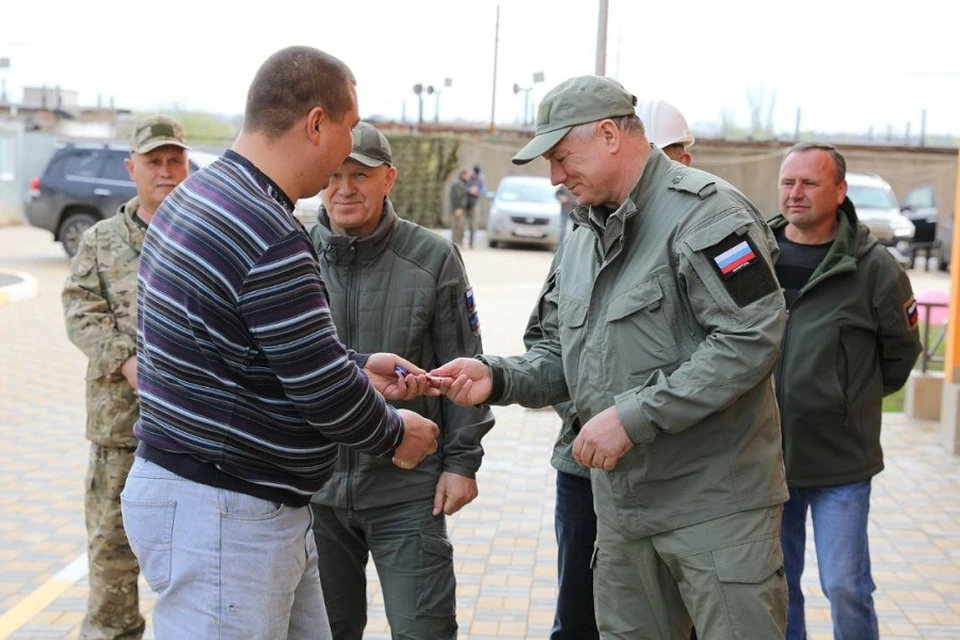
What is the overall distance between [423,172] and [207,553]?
3179 cm

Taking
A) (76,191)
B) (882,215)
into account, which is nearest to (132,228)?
(76,191)

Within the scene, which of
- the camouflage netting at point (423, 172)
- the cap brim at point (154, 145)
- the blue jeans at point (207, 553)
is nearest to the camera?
the blue jeans at point (207, 553)

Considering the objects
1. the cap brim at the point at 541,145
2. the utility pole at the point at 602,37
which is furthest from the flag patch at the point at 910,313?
the utility pole at the point at 602,37

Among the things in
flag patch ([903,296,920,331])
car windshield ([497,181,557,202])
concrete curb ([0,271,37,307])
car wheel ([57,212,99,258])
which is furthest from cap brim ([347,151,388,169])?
car windshield ([497,181,557,202])

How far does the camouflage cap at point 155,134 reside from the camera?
15.6 feet

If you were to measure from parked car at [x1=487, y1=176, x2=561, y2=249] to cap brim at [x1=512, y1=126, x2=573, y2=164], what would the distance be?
24654mm

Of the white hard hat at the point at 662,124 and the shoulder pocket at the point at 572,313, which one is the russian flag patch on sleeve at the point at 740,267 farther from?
the white hard hat at the point at 662,124

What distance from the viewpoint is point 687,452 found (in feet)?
10.4

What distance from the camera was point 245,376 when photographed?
2662 mm

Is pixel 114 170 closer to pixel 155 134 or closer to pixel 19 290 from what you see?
pixel 19 290

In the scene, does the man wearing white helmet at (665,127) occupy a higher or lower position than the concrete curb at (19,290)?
higher

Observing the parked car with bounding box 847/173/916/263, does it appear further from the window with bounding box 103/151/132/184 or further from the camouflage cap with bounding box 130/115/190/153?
the camouflage cap with bounding box 130/115/190/153

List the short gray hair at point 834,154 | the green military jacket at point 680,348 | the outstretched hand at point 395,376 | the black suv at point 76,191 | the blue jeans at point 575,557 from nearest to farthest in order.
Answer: the green military jacket at point 680,348
the outstretched hand at point 395,376
the blue jeans at point 575,557
the short gray hair at point 834,154
the black suv at point 76,191

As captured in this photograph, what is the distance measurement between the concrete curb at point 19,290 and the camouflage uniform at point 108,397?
42.1ft
